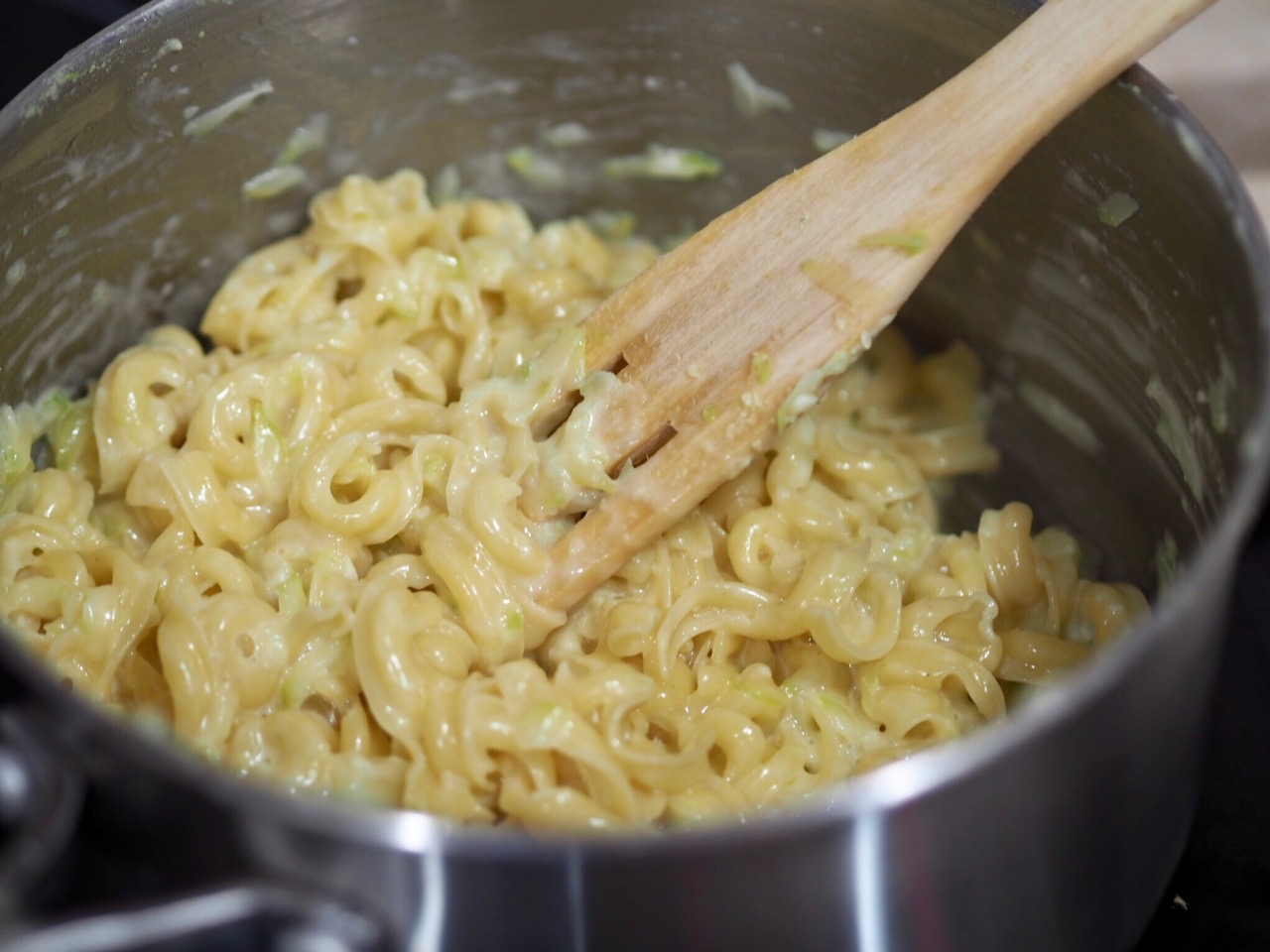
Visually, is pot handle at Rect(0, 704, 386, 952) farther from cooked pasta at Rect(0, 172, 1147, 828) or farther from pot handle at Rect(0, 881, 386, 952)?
cooked pasta at Rect(0, 172, 1147, 828)

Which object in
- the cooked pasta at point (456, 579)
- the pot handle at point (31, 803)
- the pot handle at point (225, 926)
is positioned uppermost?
the pot handle at point (31, 803)

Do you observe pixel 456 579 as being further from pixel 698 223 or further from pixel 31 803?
pixel 698 223

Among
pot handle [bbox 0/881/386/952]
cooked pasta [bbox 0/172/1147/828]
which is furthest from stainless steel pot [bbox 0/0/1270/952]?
cooked pasta [bbox 0/172/1147/828]

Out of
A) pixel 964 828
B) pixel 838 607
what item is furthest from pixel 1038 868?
pixel 838 607

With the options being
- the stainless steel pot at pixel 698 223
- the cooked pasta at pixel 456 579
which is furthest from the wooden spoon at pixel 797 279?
the stainless steel pot at pixel 698 223

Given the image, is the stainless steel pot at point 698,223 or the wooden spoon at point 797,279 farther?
the wooden spoon at point 797,279

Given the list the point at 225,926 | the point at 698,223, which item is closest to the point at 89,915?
the point at 225,926

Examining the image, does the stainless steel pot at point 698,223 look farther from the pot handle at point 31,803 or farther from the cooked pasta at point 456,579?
the cooked pasta at point 456,579
